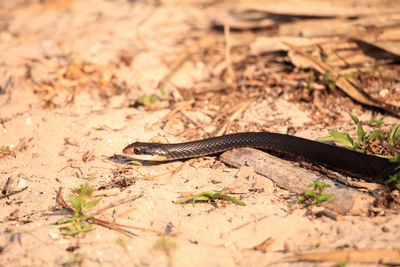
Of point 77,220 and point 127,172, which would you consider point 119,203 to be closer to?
point 77,220

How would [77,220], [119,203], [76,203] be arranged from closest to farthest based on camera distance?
[77,220], [76,203], [119,203]

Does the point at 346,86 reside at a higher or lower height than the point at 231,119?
higher

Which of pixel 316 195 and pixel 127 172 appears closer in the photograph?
pixel 316 195

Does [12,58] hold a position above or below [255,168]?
above

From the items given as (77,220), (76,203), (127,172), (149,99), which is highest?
(149,99)

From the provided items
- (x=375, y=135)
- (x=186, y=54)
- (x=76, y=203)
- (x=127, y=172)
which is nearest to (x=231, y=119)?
(x=127, y=172)

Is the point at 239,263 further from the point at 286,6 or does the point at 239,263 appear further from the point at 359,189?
the point at 286,6

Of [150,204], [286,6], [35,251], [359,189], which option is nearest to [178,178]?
[150,204]
